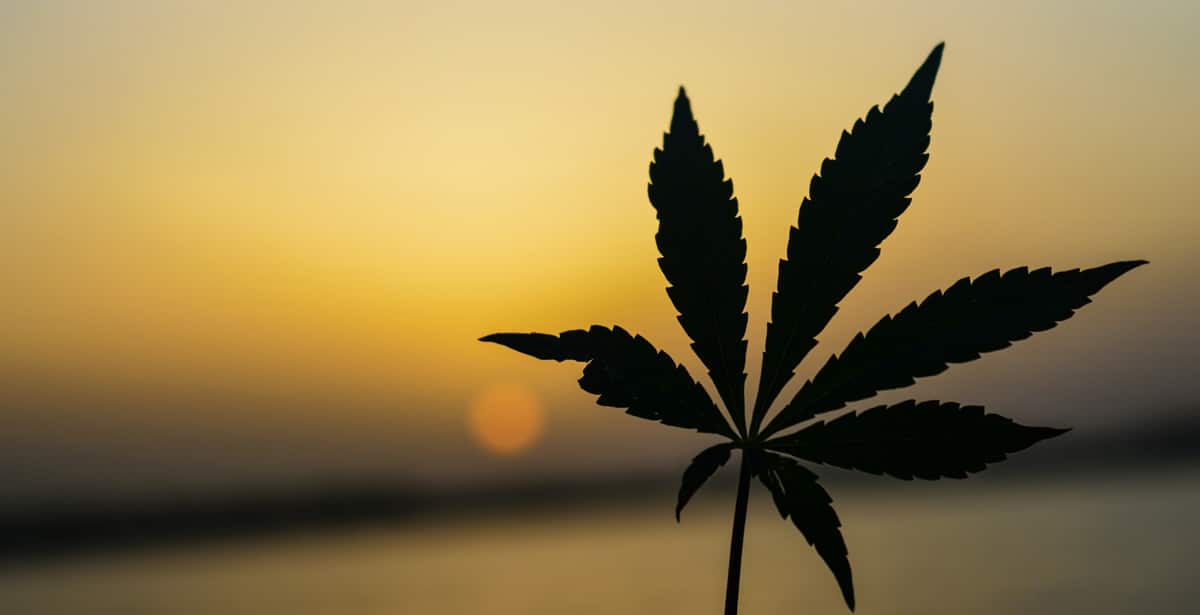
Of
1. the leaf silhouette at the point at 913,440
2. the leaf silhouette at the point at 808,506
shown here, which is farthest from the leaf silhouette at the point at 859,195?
the leaf silhouette at the point at 808,506

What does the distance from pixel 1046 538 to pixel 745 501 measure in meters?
62.3

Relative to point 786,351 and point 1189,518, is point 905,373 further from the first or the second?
point 1189,518

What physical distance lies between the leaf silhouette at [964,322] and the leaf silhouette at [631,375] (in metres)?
0.34

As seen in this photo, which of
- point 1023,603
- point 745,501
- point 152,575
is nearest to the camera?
point 745,501

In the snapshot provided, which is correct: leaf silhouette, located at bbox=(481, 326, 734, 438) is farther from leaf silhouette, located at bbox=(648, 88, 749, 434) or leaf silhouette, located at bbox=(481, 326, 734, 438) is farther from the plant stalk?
the plant stalk

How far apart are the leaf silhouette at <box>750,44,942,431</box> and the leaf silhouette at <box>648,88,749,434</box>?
14cm

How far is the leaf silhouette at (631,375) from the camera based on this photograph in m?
1.98

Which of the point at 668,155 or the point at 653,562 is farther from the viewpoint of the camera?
the point at 653,562

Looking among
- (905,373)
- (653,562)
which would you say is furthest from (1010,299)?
(653,562)

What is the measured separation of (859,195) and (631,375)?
0.60m

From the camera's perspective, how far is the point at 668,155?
2016 mm

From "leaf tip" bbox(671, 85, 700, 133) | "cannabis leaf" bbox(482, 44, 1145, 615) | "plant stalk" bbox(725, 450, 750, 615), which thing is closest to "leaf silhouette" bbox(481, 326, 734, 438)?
"cannabis leaf" bbox(482, 44, 1145, 615)

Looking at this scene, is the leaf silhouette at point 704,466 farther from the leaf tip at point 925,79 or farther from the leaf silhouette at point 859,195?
the leaf tip at point 925,79

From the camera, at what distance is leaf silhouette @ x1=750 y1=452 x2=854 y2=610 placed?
1956mm
